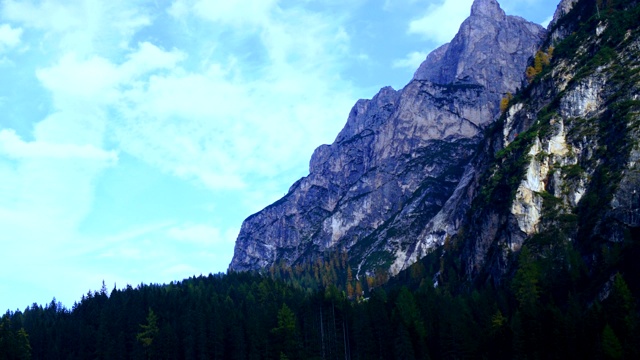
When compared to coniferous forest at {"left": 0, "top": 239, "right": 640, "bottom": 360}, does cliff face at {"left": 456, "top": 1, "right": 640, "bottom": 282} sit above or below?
above

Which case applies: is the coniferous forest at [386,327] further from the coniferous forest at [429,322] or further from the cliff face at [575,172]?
the cliff face at [575,172]

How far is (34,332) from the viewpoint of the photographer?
149 meters

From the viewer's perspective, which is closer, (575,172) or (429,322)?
(429,322)

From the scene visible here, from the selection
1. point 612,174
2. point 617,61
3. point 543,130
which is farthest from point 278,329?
point 617,61

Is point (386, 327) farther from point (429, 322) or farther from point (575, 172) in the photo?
point (575, 172)

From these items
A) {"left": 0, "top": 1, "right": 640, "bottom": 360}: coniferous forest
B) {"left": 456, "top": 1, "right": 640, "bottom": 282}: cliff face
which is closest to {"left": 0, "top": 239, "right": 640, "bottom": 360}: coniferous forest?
{"left": 0, "top": 1, "right": 640, "bottom": 360}: coniferous forest

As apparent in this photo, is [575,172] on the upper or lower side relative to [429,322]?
upper

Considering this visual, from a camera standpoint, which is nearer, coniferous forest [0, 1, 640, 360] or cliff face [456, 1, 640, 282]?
coniferous forest [0, 1, 640, 360]

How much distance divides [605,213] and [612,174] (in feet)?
44.5

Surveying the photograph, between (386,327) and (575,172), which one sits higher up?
(575,172)

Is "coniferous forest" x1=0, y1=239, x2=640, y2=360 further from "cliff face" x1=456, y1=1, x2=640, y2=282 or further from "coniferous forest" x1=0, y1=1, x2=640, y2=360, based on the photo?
"cliff face" x1=456, y1=1, x2=640, y2=282

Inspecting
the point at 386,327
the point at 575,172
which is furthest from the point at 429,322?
the point at 575,172

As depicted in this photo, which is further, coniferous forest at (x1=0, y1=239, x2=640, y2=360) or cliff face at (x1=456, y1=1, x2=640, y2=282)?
cliff face at (x1=456, y1=1, x2=640, y2=282)

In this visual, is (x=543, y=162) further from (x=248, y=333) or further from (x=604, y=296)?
(x=248, y=333)
